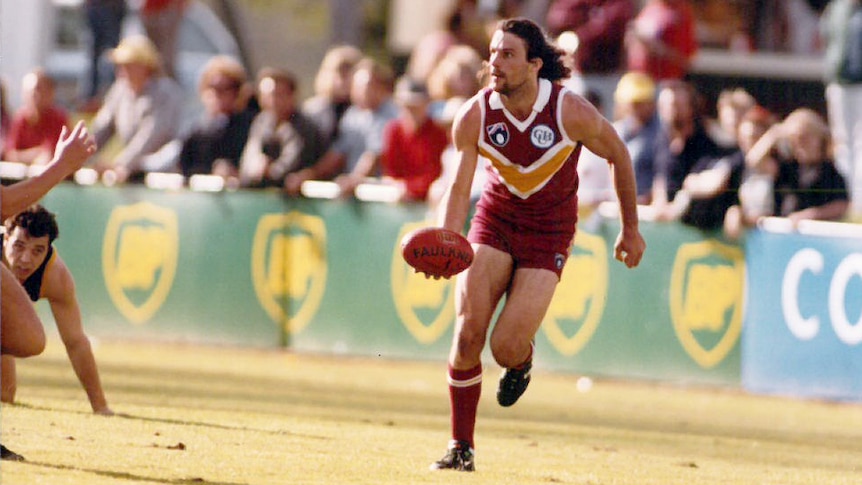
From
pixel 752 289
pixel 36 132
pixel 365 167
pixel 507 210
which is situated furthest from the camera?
pixel 36 132

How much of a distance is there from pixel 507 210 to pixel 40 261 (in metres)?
2.61

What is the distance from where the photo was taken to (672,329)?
1516cm

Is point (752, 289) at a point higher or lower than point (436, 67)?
lower

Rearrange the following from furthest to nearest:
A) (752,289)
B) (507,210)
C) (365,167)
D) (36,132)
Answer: (36,132)
(365,167)
(752,289)
(507,210)

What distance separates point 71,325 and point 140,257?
6.74 meters

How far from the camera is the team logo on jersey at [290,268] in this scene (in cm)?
1688

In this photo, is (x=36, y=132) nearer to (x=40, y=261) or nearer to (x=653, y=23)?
(x=653, y=23)

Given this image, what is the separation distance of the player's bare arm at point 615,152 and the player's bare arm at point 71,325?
3034mm

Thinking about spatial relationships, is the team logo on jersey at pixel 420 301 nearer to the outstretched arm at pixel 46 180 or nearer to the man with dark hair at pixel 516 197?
the man with dark hair at pixel 516 197

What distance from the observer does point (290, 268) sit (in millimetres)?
16969

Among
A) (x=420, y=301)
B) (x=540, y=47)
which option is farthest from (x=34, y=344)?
(x=420, y=301)

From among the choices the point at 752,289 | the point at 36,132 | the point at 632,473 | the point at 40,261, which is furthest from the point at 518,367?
the point at 36,132

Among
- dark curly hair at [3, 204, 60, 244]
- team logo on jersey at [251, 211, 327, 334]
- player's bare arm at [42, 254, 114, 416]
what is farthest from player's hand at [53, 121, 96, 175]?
team logo on jersey at [251, 211, 327, 334]

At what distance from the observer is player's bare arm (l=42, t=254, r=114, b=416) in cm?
1070
